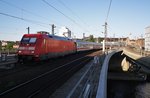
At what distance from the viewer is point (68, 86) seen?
14.5 meters

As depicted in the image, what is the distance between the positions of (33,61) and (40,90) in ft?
44.9

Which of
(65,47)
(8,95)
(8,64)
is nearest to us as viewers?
(8,95)

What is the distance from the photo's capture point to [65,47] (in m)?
39.7

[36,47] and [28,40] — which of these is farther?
[28,40]

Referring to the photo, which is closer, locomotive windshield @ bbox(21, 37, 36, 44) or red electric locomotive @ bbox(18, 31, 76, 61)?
red electric locomotive @ bbox(18, 31, 76, 61)

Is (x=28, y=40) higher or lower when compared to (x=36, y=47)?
higher

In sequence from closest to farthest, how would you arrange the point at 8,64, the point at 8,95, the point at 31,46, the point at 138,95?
the point at 8,95 < the point at 8,64 < the point at 31,46 < the point at 138,95

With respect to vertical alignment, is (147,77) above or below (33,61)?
below

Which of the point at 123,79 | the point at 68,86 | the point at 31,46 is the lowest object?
the point at 123,79

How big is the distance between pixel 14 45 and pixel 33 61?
50.8 metres

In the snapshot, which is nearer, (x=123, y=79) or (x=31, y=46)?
(x=31, y=46)

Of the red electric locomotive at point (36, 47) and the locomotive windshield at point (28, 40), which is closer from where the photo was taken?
the red electric locomotive at point (36, 47)

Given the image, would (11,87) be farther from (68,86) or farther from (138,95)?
(138,95)

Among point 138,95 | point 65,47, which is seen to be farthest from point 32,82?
point 65,47
